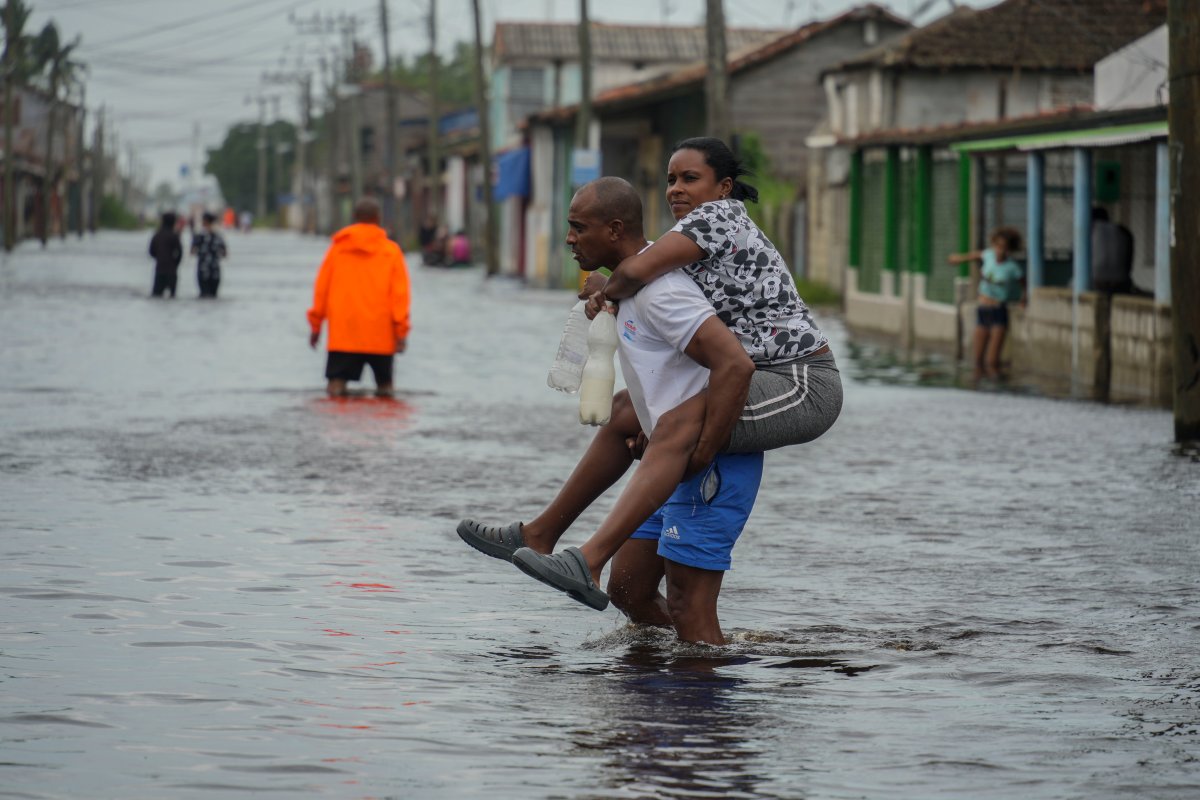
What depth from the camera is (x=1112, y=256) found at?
19.9 meters

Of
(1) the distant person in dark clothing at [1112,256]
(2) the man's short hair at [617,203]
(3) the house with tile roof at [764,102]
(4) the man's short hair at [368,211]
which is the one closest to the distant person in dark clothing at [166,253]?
(3) the house with tile roof at [764,102]

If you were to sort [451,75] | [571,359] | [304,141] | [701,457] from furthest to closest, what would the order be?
[451,75]
[304,141]
[571,359]
[701,457]

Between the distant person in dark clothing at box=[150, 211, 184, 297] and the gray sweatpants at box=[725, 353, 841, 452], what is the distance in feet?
91.9

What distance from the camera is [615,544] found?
20.8 feet

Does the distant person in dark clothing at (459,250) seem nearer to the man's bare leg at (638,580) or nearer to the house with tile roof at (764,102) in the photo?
the house with tile roof at (764,102)

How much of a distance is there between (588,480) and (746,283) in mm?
867

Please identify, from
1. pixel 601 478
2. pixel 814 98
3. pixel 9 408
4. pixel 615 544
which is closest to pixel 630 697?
pixel 615 544

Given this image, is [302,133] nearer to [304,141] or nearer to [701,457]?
[304,141]

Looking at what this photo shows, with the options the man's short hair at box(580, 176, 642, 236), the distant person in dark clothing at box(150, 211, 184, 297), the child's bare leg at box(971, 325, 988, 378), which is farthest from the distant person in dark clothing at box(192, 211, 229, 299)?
the man's short hair at box(580, 176, 642, 236)

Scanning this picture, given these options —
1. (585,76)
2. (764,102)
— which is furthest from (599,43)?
(585,76)

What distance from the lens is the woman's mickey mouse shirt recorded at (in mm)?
6289

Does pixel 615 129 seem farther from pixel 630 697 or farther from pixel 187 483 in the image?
pixel 630 697

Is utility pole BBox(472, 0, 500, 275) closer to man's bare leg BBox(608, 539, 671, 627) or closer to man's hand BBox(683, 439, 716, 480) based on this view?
man's bare leg BBox(608, 539, 671, 627)

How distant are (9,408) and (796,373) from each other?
10.2 metres
